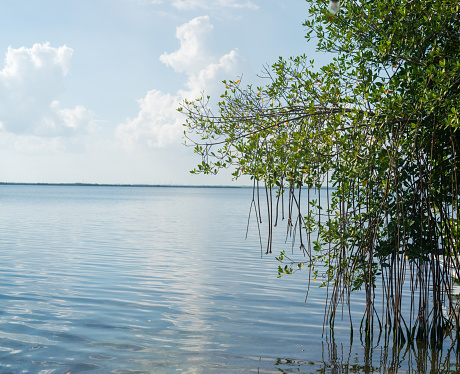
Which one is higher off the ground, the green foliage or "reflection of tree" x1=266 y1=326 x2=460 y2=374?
the green foliage

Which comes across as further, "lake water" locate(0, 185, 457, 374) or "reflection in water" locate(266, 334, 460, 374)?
"lake water" locate(0, 185, 457, 374)

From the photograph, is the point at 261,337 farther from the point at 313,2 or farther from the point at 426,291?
the point at 313,2

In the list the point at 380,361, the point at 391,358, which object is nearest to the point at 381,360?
the point at 380,361

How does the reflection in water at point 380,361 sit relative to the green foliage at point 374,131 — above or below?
below

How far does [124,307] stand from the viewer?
1068cm

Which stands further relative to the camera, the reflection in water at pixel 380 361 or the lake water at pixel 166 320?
the lake water at pixel 166 320

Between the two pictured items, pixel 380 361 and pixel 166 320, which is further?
pixel 166 320

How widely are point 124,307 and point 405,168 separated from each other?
6.79m

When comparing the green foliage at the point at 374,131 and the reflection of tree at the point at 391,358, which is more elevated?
the green foliage at the point at 374,131

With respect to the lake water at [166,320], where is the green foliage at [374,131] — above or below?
above

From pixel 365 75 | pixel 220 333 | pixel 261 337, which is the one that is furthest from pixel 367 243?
pixel 220 333

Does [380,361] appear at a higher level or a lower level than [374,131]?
lower

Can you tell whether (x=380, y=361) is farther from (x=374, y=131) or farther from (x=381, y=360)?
(x=374, y=131)

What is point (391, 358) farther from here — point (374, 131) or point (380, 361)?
point (374, 131)
